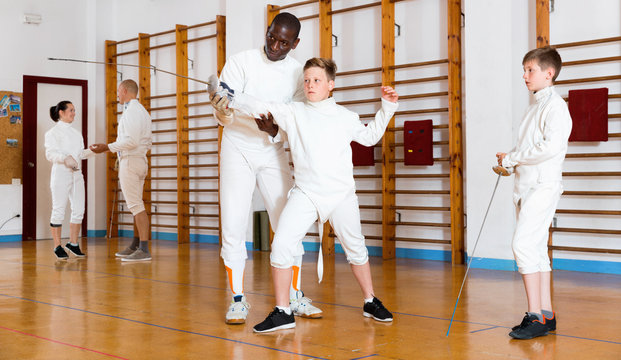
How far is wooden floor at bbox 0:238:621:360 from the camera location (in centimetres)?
253

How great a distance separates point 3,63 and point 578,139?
690 centimetres

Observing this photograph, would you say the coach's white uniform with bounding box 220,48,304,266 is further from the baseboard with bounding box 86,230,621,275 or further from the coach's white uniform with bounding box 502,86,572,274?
the baseboard with bounding box 86,230,621,275

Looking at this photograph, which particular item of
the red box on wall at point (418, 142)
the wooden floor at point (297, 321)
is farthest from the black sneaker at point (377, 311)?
the red box on wall at point (418, 142)

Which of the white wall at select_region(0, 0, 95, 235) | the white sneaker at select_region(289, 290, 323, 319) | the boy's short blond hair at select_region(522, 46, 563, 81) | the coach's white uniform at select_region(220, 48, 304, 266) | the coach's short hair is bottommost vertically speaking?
the white sneaker at select_region(289, 290, 323, 319)

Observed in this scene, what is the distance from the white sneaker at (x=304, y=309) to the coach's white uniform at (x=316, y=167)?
1.33 feet

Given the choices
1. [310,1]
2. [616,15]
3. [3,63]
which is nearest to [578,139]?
[616,15]

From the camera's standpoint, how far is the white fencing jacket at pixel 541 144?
106 inches

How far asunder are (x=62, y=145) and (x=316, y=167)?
3.81m

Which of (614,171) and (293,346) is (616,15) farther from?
(293,346)

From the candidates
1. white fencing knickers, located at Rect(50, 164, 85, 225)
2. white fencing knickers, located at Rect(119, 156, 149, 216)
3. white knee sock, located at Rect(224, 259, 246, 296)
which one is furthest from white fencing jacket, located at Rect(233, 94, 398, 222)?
white fencing knickers, located at Rect(50, 164, 85, 225)

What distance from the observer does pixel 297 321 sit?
3.09 meters

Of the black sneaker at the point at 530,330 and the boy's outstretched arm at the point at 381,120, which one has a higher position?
the boy's outstretched arm at the point at 381,120

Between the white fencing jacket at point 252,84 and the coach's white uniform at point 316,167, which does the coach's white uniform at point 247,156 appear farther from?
the coach's white uniform at point 316,167

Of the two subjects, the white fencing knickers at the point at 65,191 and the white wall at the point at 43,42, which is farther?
the white wall at the point at 43,42
